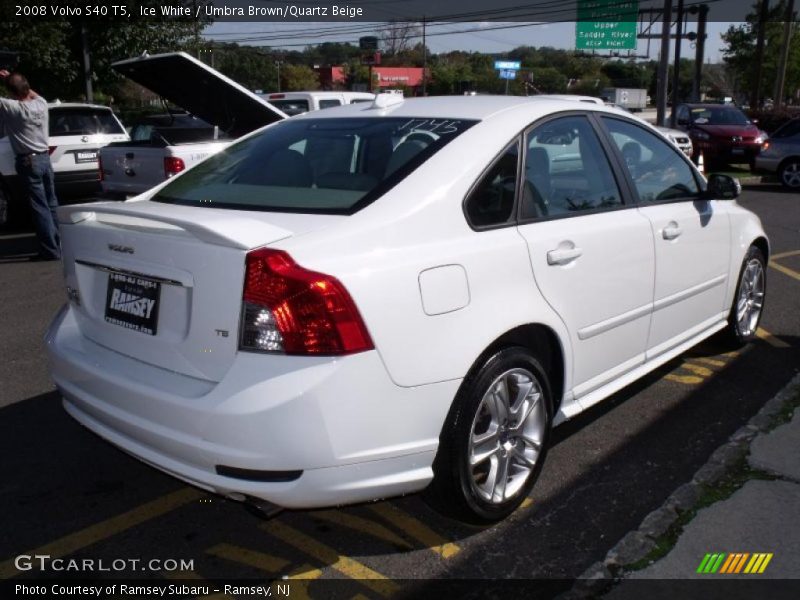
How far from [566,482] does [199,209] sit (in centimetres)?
199

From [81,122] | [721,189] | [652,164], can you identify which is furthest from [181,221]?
[81,122]

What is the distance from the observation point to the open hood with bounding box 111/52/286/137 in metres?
7.46

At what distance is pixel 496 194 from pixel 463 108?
0.61 metres

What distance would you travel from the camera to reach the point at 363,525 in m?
3.25

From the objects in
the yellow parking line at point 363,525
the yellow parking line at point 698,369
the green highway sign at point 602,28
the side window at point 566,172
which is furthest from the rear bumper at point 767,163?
the green highway sign at point 602,28

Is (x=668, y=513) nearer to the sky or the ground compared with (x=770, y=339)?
nearer to the sky

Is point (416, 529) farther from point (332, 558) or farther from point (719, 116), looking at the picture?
point (719, 116)

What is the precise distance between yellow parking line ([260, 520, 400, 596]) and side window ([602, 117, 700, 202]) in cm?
227

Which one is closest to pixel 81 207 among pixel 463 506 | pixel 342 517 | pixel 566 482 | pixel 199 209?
pixel 199 209

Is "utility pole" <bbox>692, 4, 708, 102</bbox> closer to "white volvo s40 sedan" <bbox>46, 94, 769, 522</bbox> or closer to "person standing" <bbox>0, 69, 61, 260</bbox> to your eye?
"person standing" <bbox>0, 69, 61, 260</bbox>

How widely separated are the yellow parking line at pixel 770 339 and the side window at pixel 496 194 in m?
3.28

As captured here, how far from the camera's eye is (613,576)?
2754mm

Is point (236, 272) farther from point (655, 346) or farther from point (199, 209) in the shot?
point (655, 346)

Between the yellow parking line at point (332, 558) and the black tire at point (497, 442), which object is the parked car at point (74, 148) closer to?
the yellow parking line at point (332, 558)
